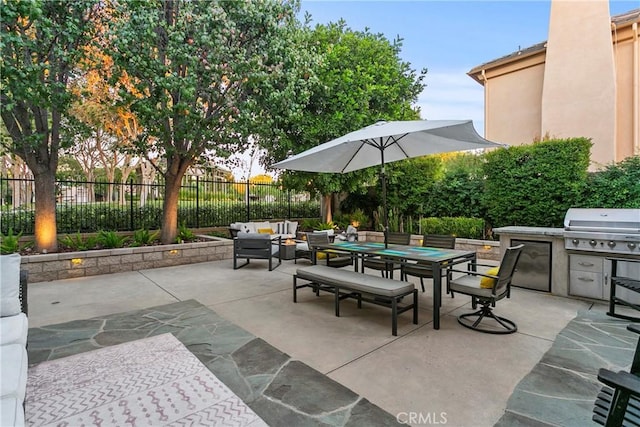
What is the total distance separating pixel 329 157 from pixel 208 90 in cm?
348

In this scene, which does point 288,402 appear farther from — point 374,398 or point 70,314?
point 70,314

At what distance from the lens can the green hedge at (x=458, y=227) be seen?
26.3 feet

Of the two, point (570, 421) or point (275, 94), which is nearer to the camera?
point (570, 421)

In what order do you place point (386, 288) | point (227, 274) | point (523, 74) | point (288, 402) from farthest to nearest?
point (523, 74) < point (227, 274) < point (386, 288) < point (288, 402)

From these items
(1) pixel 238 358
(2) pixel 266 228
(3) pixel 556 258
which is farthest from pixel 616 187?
(2) pixel 266 228

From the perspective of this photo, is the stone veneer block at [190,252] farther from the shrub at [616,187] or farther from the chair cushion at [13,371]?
the shrub at [616,187]

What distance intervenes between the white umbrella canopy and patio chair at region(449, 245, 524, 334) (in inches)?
59.4

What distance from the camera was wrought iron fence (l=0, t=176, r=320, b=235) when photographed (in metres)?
7.25

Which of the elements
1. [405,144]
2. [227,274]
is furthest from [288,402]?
[227,274]

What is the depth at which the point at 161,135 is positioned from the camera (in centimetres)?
661

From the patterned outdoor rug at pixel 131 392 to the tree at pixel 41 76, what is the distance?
175 inches

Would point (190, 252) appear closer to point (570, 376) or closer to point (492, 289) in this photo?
point (492, 289)

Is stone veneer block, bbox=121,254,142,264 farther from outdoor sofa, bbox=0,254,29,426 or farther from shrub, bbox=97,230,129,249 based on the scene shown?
outdoor sofa, bbox=0,254,29,426

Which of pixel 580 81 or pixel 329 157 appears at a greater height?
pixel 580 81
